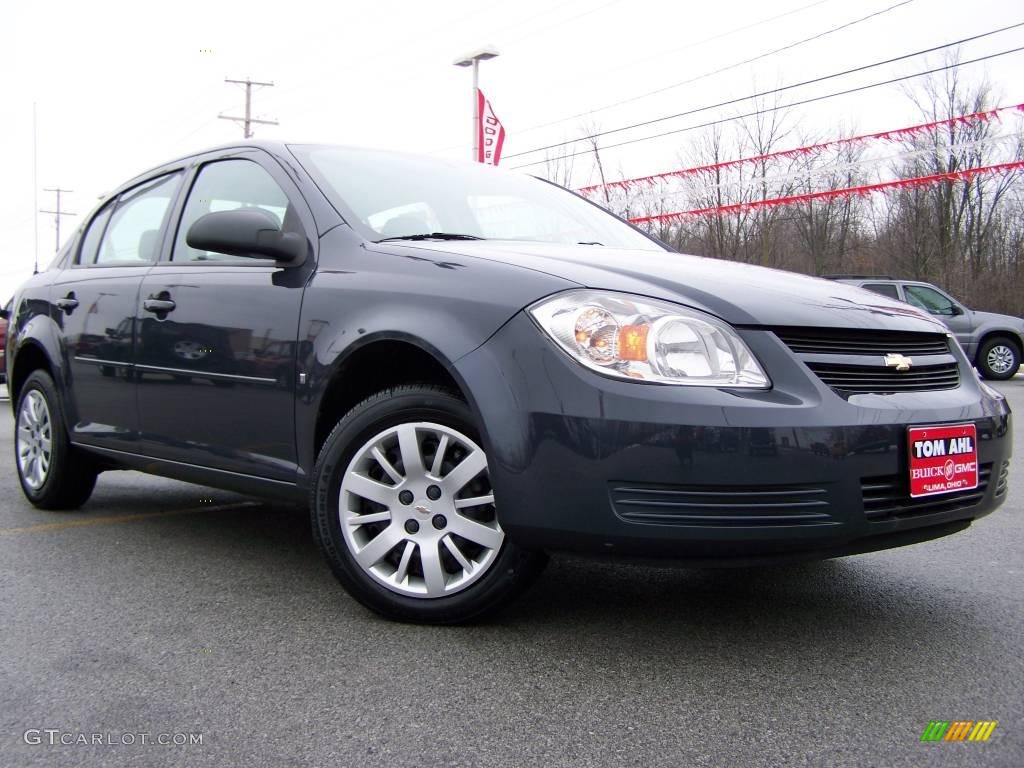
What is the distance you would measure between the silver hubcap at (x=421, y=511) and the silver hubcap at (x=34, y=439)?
2.51m

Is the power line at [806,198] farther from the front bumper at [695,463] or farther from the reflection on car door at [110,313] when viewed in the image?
the front bumper at [695,463]

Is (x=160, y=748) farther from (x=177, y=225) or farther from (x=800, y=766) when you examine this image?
(x=177, y=225)

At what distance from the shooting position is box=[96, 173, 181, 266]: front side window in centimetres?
429

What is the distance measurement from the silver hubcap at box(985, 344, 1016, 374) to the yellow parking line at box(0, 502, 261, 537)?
14946 mm

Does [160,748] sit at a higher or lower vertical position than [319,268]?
lower

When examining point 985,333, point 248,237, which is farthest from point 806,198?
point 248,237

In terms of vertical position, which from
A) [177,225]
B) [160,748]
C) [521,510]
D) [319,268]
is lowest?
[160,748]

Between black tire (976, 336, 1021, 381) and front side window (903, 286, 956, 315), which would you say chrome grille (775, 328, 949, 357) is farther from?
black tire (976, 336, 1021, 381)

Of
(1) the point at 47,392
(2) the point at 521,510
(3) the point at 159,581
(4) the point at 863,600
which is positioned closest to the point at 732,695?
(2) the point at 521,510

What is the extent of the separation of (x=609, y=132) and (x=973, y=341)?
491 inches

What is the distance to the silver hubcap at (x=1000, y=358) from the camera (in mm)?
16641

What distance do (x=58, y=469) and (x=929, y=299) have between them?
14919mm

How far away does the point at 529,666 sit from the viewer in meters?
2.55

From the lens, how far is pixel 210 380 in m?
3.55
